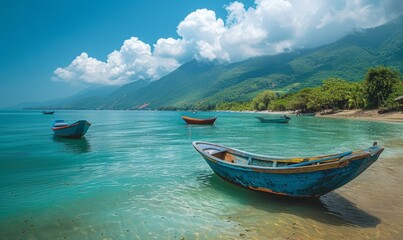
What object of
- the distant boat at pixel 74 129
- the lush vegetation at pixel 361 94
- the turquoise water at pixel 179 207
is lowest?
the turquoise water at pixel 179 207

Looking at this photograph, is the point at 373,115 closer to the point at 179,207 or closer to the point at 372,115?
the point at 372,115

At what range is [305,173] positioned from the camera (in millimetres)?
8656

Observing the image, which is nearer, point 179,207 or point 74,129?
point 179,207

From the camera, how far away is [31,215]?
9352 mm

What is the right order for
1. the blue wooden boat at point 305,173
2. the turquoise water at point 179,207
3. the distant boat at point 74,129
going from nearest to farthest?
1. the turquoise water at point 179,207
2. the blue wooden boat at point 305,173
3. the distant boat at point 74,129

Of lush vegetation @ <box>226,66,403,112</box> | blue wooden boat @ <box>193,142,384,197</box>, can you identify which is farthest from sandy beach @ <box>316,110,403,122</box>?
blue wooden boat @ <box>193,142,384,197</box>

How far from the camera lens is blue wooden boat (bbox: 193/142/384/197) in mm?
8148

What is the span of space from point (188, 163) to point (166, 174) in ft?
9.83

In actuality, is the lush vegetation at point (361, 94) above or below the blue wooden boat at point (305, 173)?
above

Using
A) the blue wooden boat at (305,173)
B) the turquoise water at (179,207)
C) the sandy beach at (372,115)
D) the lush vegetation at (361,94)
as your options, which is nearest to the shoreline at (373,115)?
the sandy beach at (372,115)

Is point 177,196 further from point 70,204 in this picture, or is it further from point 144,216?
point 70,204

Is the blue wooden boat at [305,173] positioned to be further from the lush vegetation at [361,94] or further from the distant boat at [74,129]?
the lush vegetation at [361,94]

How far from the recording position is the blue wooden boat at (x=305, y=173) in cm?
815

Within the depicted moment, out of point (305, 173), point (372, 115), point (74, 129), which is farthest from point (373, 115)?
point (305, 173)
